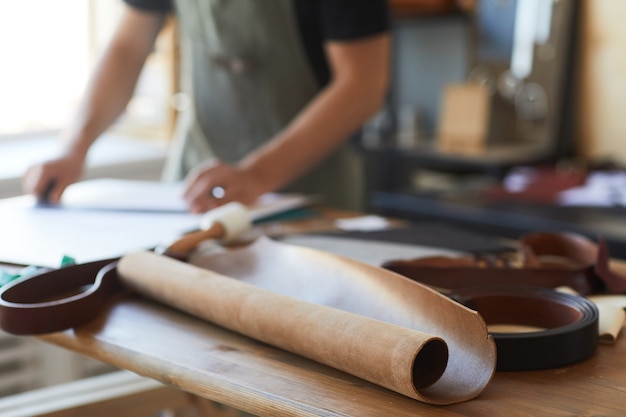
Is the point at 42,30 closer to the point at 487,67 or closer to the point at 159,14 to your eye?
the point at 159,14

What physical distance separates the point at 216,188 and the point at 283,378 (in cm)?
66

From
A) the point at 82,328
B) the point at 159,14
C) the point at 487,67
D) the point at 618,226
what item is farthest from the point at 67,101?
the point at 82,328

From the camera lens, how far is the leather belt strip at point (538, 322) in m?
0.75

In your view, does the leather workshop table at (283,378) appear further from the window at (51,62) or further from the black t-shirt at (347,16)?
the window at (51,62)

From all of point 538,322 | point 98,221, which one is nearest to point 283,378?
point 538,322

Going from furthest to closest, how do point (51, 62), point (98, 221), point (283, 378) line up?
1. point (51, 62)
2. point (98, 221)
3. point (283, 378)

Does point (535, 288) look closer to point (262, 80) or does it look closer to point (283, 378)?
point (283, 378)

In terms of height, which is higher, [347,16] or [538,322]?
[347,16]

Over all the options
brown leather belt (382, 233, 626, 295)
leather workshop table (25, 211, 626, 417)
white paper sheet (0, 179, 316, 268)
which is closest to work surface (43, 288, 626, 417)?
leather workshop table (25, 211, 626, 417)

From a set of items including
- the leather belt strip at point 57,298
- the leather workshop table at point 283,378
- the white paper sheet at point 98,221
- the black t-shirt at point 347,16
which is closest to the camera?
the leather workshop table at point 283,378

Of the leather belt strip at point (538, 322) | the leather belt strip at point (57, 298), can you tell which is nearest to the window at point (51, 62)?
the leather belt strip at point (57, 298)

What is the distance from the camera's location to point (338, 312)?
78cm

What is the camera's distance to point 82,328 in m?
0.89

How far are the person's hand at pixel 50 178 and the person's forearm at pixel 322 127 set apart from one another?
1.03 ft
